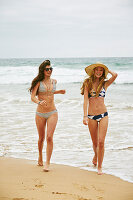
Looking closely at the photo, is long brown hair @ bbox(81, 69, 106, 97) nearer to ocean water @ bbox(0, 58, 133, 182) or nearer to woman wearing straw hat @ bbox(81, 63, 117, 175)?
woman wearing straw hat @ bbox(81, 63, 117, 175)

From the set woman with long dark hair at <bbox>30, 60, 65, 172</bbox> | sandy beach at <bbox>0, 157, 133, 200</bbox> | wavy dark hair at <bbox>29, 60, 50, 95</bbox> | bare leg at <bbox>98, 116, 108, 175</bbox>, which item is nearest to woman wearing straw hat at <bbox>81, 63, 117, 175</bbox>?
bare leg at <bbox>98, 116, 108, 175</bbox>

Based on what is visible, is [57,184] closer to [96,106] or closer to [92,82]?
[96,106]

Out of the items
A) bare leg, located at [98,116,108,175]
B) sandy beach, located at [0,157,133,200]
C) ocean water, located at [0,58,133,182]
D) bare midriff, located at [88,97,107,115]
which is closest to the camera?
sandy beach, located at [0,157,133,200]

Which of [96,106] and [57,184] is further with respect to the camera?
[96,106]

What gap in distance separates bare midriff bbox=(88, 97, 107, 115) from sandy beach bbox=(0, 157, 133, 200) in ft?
3.55

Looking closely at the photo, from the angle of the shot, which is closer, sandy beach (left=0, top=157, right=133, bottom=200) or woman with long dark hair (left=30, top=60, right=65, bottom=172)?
sandy beach (left=0, top=157, right=133, bottom=200)

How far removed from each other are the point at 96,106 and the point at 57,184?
5.01 feet

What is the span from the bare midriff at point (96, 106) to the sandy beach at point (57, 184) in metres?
1.08

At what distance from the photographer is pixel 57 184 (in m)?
4.23

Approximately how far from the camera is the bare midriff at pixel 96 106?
4.93 m

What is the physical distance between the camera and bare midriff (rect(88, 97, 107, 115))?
493 cm

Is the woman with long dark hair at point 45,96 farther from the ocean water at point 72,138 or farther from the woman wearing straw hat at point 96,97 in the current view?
the ocean water at point 72,138

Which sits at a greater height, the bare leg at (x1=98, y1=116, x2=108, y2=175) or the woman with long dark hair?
the woman with long dark hair

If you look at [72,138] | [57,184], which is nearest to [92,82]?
[57,184]
